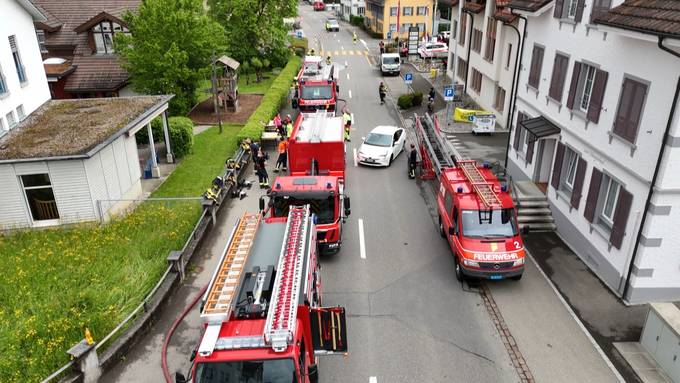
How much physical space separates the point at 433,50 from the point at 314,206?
43.1 metres

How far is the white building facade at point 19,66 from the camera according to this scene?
786 inches

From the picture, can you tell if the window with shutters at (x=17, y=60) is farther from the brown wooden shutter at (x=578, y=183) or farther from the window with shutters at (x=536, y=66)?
the brown wooden shutter at (x=578, y=183)

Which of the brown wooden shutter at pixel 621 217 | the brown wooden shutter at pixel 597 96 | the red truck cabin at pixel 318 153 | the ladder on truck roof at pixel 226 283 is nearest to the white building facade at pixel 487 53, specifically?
the brown wooden shutter at pixel 597 96

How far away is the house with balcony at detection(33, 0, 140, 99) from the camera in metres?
32.2

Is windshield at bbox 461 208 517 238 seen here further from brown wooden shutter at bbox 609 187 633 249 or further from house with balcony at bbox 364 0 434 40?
house with balcony at bbox 364 0 434 40

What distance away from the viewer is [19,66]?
21.6 metres

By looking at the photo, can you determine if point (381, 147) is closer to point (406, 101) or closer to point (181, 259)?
point (406, 101)

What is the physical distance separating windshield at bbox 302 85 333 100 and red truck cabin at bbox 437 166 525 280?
54.7ft

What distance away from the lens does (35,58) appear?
22906mm

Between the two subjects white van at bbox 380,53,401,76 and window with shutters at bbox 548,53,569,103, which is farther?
white van at bbox 380,53,401,76

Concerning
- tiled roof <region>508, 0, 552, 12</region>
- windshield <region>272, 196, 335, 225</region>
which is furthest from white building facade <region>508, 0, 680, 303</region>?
windshield <region>272, 196, 335, 225</region>

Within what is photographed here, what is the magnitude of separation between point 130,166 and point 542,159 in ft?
56.1

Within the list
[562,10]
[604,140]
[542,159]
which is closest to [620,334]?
[604,140]

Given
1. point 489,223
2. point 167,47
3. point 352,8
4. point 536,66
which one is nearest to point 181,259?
point 489,223
